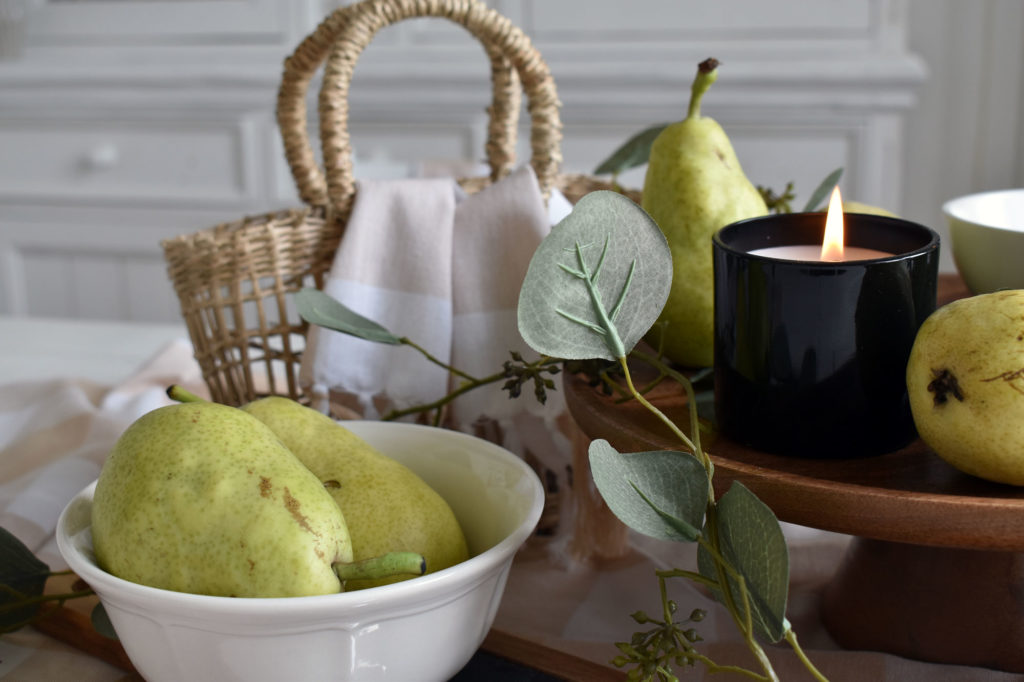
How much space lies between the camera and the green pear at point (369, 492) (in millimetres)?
347

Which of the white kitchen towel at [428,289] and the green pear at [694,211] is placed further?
the white kitchen towel at [428,289]

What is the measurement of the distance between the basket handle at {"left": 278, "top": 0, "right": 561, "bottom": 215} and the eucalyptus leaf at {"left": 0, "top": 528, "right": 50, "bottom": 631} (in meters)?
0.28

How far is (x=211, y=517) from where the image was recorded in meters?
0.30

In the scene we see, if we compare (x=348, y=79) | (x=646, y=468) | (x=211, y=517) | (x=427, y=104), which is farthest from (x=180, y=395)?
(x=427, y=104)

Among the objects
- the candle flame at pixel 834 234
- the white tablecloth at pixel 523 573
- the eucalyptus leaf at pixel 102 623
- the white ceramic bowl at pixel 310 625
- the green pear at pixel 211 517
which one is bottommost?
the white tablecloth at pixel 523 573

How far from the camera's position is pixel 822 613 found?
0.41m

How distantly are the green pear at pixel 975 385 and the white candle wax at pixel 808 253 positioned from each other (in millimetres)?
59

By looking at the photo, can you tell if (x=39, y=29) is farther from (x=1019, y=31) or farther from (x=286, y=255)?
(x=1019, y=31)

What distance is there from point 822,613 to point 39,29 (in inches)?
76.3

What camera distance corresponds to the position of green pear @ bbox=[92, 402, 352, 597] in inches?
11.8

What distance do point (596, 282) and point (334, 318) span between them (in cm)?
20

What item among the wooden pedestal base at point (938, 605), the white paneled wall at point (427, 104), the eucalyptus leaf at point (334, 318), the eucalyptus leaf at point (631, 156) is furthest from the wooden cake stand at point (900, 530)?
the white paneled wall at point (427, 104)

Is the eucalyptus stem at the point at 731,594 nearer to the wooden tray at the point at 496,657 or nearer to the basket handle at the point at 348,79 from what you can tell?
the wooden tray at the point at 496,657

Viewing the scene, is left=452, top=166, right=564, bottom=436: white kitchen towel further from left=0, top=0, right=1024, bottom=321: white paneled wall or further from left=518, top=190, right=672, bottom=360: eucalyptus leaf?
left=0, top=0, right=1024, bottom=321: white paneled wall
